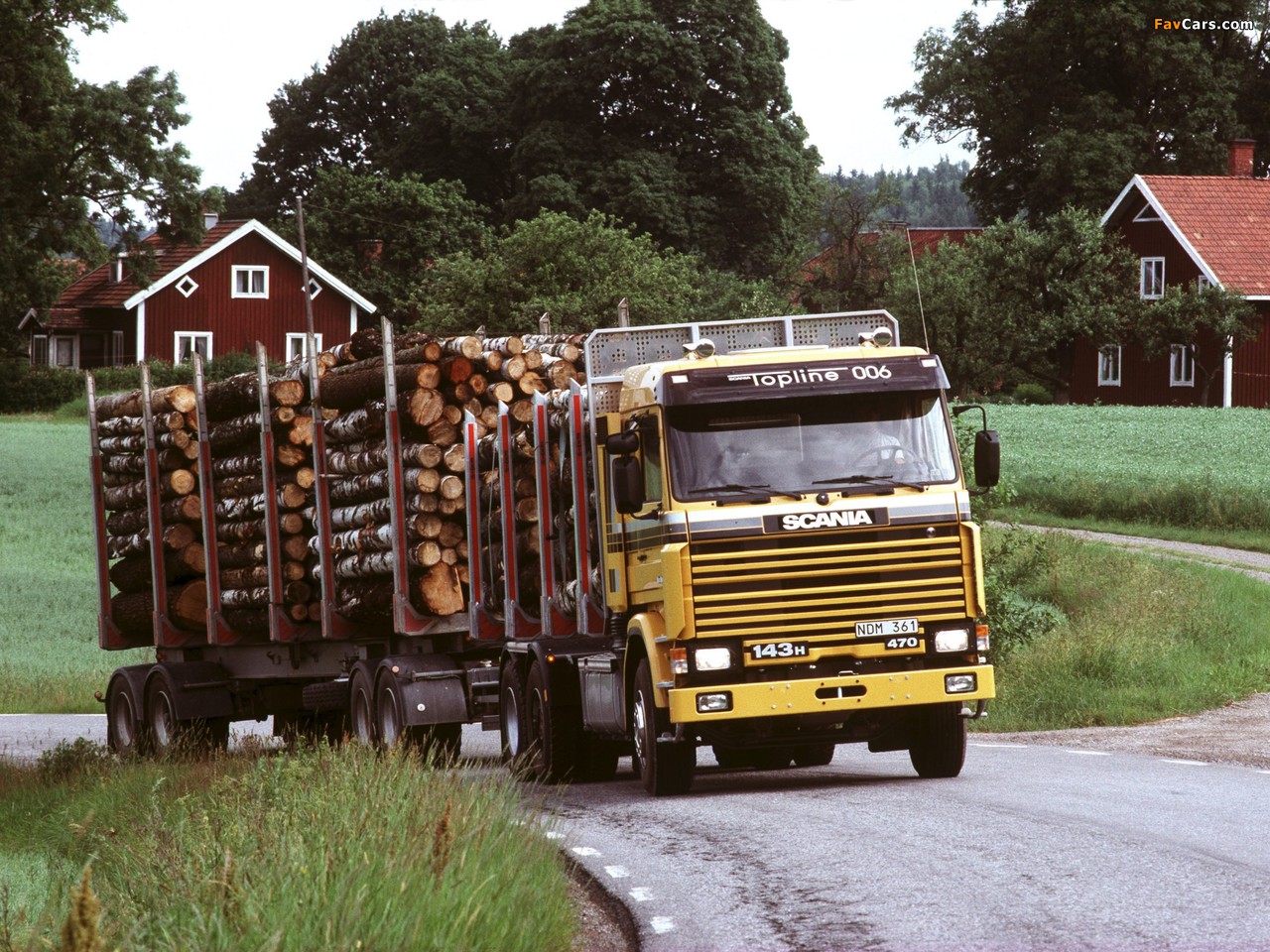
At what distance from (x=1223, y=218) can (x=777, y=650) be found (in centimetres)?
5849

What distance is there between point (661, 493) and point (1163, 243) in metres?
57.7

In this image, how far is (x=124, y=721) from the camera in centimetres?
2103

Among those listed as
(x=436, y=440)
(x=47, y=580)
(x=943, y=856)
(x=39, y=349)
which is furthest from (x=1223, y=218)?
(x=943, y=856)

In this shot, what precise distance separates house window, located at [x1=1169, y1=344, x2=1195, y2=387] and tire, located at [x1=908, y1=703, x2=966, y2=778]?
55.6 metres

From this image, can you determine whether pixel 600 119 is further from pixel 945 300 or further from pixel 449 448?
pixel 449 448

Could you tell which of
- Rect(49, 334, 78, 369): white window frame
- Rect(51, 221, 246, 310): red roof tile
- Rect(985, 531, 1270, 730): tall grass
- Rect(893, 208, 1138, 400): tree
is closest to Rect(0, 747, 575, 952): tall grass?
Rect(985, 531, 1270, 730): tall grass

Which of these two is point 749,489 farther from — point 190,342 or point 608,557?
point 190,342

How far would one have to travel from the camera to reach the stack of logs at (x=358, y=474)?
55.3 ft

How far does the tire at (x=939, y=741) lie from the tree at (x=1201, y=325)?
170 ft

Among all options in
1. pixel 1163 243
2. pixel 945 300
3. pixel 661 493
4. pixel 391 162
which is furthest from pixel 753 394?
pixel 391 162

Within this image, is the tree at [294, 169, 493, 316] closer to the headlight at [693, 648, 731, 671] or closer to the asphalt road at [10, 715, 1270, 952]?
the asphalt road at [10, 715, 1270, 952]

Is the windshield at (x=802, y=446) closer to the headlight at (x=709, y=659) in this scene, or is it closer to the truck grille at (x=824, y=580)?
the truck grille at (x=824, y=580)

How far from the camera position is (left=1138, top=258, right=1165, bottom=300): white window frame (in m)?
68.5

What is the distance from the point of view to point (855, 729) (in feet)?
46.2
